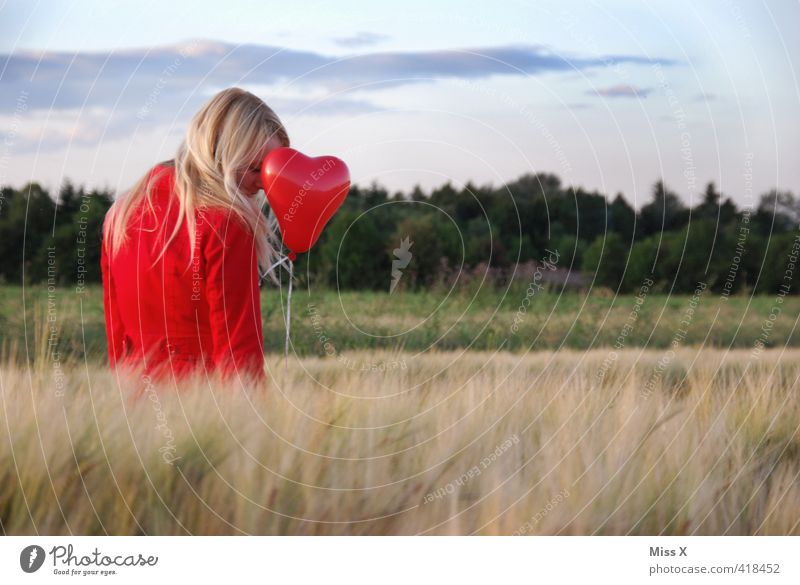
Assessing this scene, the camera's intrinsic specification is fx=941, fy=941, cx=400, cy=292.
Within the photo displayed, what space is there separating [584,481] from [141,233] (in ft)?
6.24

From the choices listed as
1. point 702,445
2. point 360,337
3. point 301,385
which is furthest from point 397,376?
point 360,337

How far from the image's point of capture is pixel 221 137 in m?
3.71

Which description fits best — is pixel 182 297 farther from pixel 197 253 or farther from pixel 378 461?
pixel 378 461

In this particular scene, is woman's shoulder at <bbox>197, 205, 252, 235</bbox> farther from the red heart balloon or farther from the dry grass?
the dry grass

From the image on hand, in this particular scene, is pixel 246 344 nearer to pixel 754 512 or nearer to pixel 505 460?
pixel 505 460

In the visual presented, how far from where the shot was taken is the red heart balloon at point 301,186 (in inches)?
148

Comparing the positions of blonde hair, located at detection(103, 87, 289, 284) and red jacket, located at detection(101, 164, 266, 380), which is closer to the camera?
red jacket, located at detection(101, 164, 266, 380)

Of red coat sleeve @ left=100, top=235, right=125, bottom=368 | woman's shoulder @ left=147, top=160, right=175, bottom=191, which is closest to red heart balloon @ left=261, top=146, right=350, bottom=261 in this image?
woman's shoulder @ left=147, top=160, right=175, bottom=191

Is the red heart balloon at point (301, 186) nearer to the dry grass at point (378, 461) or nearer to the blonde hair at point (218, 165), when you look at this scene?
the blonde hair at point (218, 165)

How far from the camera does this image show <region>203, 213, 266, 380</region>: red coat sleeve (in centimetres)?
343

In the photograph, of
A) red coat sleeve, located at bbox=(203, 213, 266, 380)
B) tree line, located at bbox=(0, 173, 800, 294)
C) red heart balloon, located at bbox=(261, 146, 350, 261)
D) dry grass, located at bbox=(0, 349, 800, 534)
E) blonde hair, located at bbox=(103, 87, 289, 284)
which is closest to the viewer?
dry grass, located at bbox=(0, 349, 800, 534)

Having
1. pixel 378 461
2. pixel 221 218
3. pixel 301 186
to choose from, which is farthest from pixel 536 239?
pixel 378 461

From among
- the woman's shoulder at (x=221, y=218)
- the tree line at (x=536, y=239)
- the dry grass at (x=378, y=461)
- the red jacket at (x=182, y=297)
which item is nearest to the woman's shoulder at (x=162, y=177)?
the red jacket at (x=182, y=297)

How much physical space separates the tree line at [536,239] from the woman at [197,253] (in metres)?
5.19
